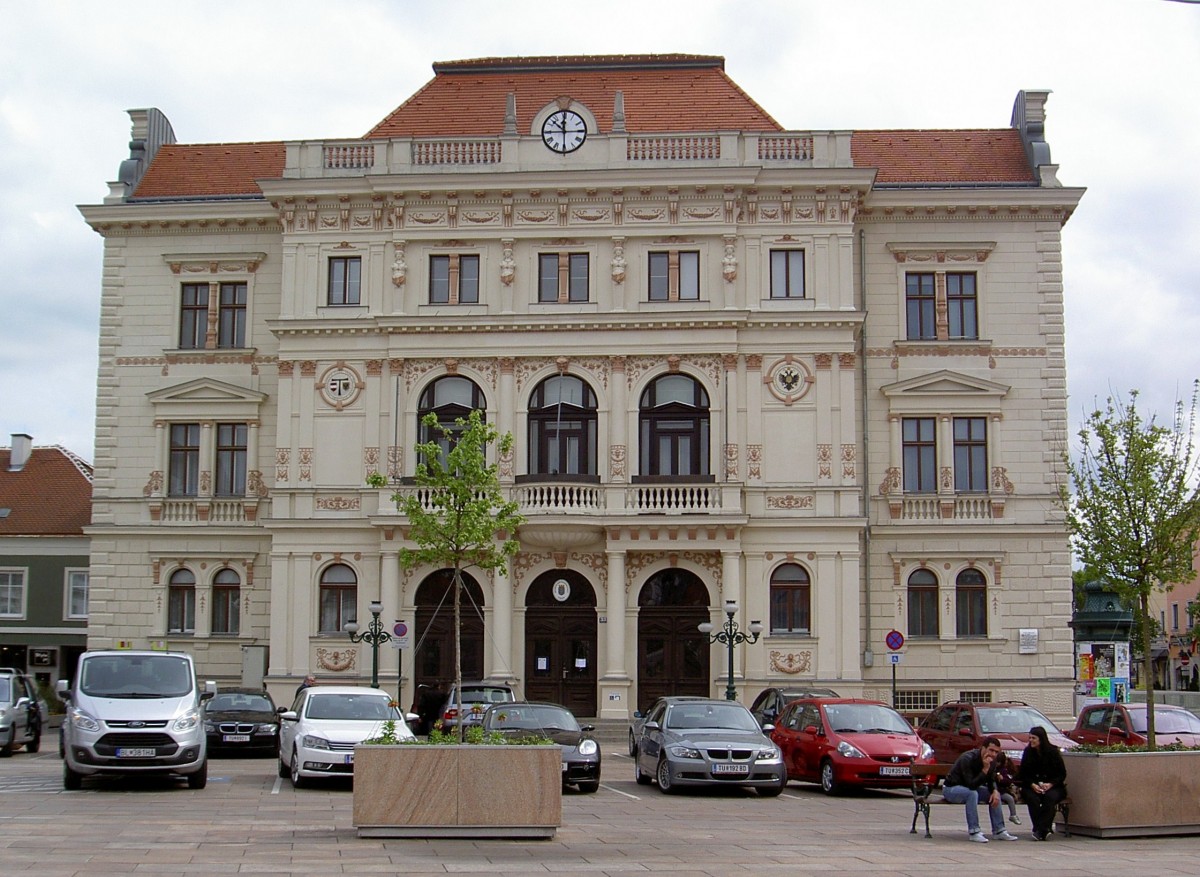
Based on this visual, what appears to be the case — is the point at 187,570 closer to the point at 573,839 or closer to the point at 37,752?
the point at 37,752

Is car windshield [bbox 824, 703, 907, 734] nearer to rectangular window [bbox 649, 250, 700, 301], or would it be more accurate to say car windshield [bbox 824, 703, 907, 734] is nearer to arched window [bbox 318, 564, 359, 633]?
rectangular window [bbox 649, 250, 700, 301]

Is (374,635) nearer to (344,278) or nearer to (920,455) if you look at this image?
(344,278)

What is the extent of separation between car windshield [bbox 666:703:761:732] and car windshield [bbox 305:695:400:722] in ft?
15.3

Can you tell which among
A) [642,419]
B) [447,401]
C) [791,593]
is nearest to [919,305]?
[642,419]

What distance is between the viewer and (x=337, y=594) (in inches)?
1698

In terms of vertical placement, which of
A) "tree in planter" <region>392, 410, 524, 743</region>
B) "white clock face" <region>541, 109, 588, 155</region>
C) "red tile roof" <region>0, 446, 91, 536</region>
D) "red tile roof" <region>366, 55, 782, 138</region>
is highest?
→ "red tile roof" <region>366, 55, 782, 138</region>

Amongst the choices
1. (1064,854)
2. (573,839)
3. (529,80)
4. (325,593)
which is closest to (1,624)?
(325,593)

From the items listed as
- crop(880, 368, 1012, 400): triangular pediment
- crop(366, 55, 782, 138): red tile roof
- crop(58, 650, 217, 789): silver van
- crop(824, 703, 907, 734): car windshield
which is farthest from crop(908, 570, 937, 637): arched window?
crop(58, 650, 217, 789): silver van

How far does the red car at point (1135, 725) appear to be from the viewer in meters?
27.3

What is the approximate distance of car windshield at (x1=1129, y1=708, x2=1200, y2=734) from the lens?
1083 inches

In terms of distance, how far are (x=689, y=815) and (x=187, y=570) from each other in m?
27.7

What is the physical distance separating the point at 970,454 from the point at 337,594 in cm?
1864

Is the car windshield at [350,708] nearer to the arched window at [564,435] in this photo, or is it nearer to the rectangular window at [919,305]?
the arched window at [564,435]

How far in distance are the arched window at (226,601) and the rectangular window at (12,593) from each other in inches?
467
